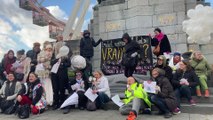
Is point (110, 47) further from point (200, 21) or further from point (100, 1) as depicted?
point (100, 1)

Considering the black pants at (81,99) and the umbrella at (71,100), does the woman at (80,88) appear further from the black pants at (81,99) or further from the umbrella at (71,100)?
the umbrella at (71,100)

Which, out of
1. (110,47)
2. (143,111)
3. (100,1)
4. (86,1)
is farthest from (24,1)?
(143,111)

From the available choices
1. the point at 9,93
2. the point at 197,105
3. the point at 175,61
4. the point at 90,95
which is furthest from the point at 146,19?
the point at 9,93

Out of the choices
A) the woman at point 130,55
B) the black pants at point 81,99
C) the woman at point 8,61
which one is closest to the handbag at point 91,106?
the black pants at point 81,99

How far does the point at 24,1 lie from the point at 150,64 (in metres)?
47.1

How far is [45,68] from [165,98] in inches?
144

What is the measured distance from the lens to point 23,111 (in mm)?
8219

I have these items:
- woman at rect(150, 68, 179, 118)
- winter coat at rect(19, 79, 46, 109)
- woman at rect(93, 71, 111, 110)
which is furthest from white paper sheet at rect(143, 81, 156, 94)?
winter coat at rect(19, 79, 46, 109)

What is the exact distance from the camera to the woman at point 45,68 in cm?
891

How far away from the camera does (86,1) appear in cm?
2191

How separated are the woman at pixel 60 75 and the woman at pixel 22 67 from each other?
3.33 feet

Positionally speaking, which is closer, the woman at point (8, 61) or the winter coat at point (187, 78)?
the winter coat at point (187, 78)

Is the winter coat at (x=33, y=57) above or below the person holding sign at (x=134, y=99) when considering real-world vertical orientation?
above

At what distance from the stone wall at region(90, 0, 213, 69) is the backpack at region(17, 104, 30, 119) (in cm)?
570
